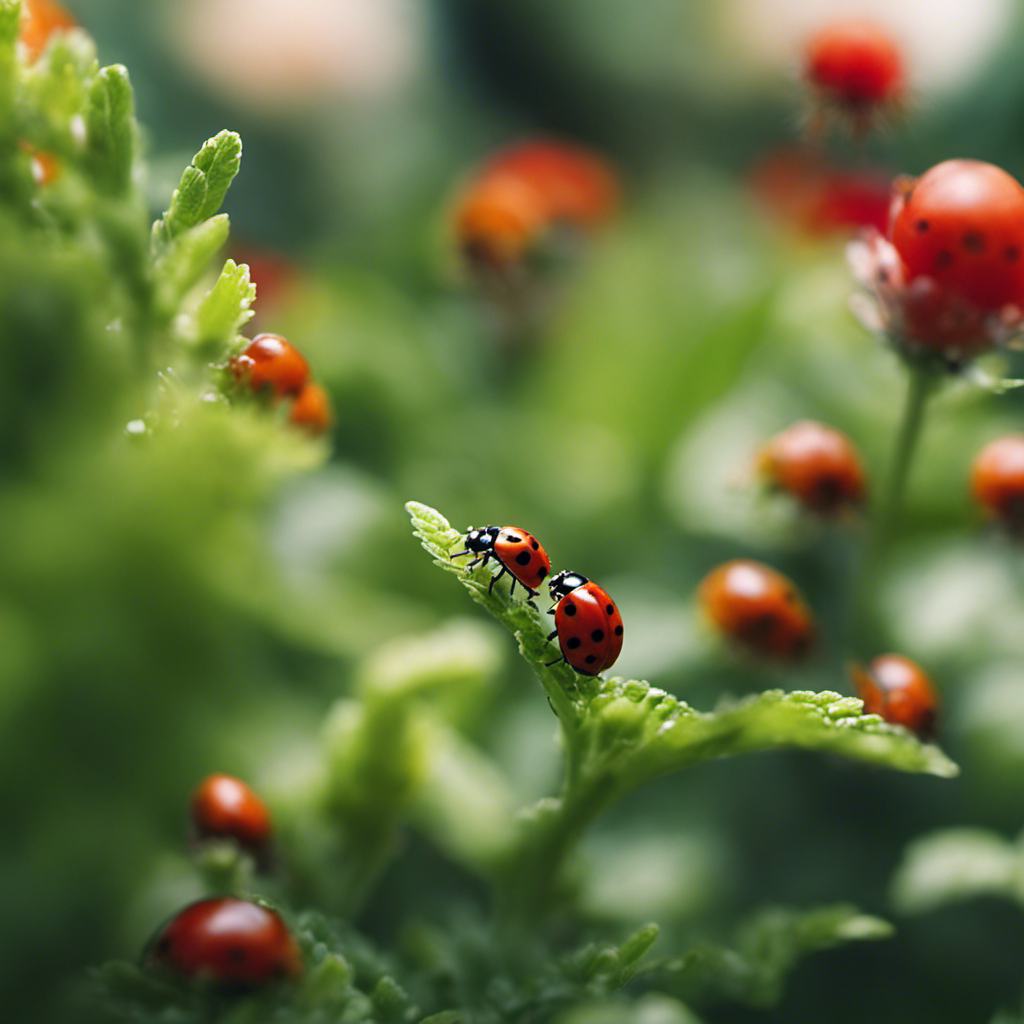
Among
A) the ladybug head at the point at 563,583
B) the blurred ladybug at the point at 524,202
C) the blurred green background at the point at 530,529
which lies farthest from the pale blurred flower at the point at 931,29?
the ladybug head at the point at 563,583

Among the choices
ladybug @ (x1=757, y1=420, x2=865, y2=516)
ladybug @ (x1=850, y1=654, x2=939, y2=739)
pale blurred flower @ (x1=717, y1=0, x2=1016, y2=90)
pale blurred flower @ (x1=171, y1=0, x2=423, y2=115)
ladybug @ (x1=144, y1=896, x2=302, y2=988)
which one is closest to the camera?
ladybug @ (x1=144, y1=896, x2=302, y2=988)

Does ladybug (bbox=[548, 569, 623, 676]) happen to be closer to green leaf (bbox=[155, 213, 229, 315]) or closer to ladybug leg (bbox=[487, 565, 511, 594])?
ladybug leg (bbox=[487, 565, 511, 594])

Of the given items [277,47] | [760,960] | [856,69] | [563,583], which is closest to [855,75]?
[856,69]

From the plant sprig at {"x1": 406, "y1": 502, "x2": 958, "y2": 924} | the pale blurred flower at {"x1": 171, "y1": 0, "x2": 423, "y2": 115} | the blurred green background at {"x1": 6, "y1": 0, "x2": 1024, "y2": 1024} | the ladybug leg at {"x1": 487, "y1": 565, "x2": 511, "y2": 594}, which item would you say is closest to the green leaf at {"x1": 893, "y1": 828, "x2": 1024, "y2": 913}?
the blurred green background at {"x1": 6, "y1": 0, "x2": 1024, "y2": 1024}

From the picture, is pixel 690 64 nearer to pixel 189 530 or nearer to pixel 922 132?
pixel 922 132

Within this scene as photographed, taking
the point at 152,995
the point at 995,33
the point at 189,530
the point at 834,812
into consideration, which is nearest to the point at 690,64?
the point at 995,33

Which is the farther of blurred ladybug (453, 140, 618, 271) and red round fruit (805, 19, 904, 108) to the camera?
blurred ladybug (453, 140, 618, 271)

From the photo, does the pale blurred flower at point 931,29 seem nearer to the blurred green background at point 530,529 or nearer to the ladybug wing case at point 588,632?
the blurred green background at point 530,529
